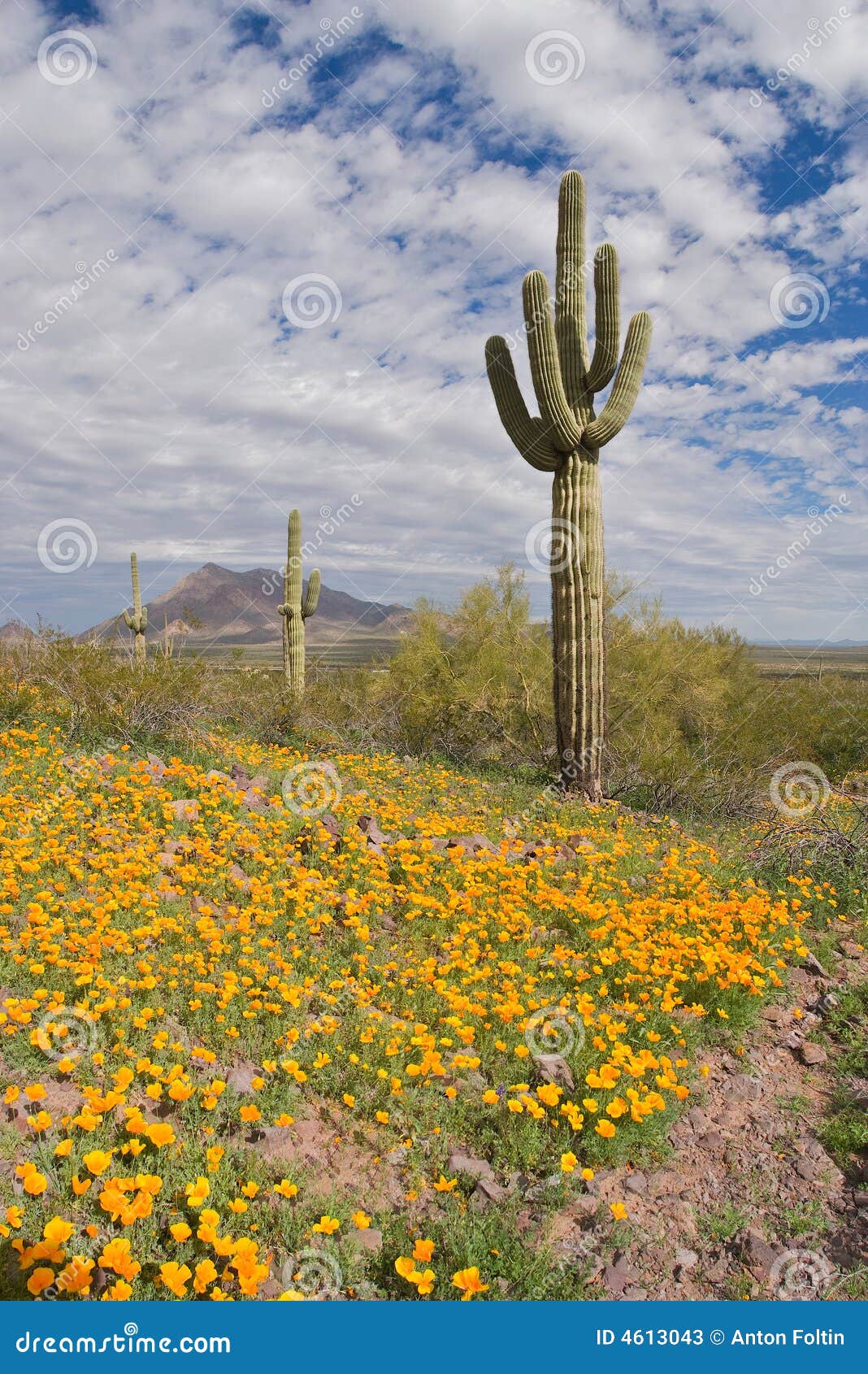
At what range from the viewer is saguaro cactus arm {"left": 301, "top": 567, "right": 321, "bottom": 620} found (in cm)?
1527

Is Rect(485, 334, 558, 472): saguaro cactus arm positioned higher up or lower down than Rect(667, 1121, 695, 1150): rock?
higher up

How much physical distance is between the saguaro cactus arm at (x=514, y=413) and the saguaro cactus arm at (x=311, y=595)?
263 inches

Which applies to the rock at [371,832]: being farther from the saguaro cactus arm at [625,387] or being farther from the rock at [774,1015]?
the saguaro cactus arm at [625,387]

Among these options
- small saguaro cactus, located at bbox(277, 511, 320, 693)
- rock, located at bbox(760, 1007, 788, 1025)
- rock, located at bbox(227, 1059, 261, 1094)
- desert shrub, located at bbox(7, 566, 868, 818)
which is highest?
small saguaro cactus, located at bbox(277, 511, 320, 693)

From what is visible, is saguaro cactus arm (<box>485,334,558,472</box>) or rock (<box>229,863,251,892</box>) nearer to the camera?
rock (<box>229,863,251,892</box>)

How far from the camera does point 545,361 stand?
869 centimetres

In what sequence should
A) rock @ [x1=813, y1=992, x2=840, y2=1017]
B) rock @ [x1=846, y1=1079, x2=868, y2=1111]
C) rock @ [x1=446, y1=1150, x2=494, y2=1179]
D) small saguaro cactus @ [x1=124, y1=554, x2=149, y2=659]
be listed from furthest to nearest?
small saguaro cactus @ [x1=124, y1=554, x2=149, y2=659] → rock @ [x1=813, y1=992, x2=840, y2=1017] → rock @ [x1=846, y1=1079, x2=868, y2=1111] → rock @ [x1=446, y1=1150, x2=494, y2=1179]

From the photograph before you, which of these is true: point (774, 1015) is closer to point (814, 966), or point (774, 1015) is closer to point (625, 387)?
point (814, 966)

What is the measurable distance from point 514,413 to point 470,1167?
8370 millimetres

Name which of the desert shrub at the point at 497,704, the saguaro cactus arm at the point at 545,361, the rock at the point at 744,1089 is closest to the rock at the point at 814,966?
the rock at the point at 744,1089

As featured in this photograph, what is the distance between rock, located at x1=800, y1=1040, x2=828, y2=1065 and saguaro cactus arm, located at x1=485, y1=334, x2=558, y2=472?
22.7 ft

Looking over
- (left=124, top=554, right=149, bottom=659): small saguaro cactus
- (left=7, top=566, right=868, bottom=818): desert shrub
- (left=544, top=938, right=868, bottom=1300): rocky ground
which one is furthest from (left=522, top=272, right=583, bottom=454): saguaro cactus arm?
(left=124, top=554, right=149, bottom=659): small saguaro cactus

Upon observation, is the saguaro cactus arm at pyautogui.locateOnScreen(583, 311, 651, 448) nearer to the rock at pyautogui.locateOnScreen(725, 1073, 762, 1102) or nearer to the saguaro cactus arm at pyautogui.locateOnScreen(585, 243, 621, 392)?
the saguaro cactus arm at pyautogui.locateOnScreen(585, 243, 621, 392)

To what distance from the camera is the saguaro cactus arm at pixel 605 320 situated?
8.84 meters
